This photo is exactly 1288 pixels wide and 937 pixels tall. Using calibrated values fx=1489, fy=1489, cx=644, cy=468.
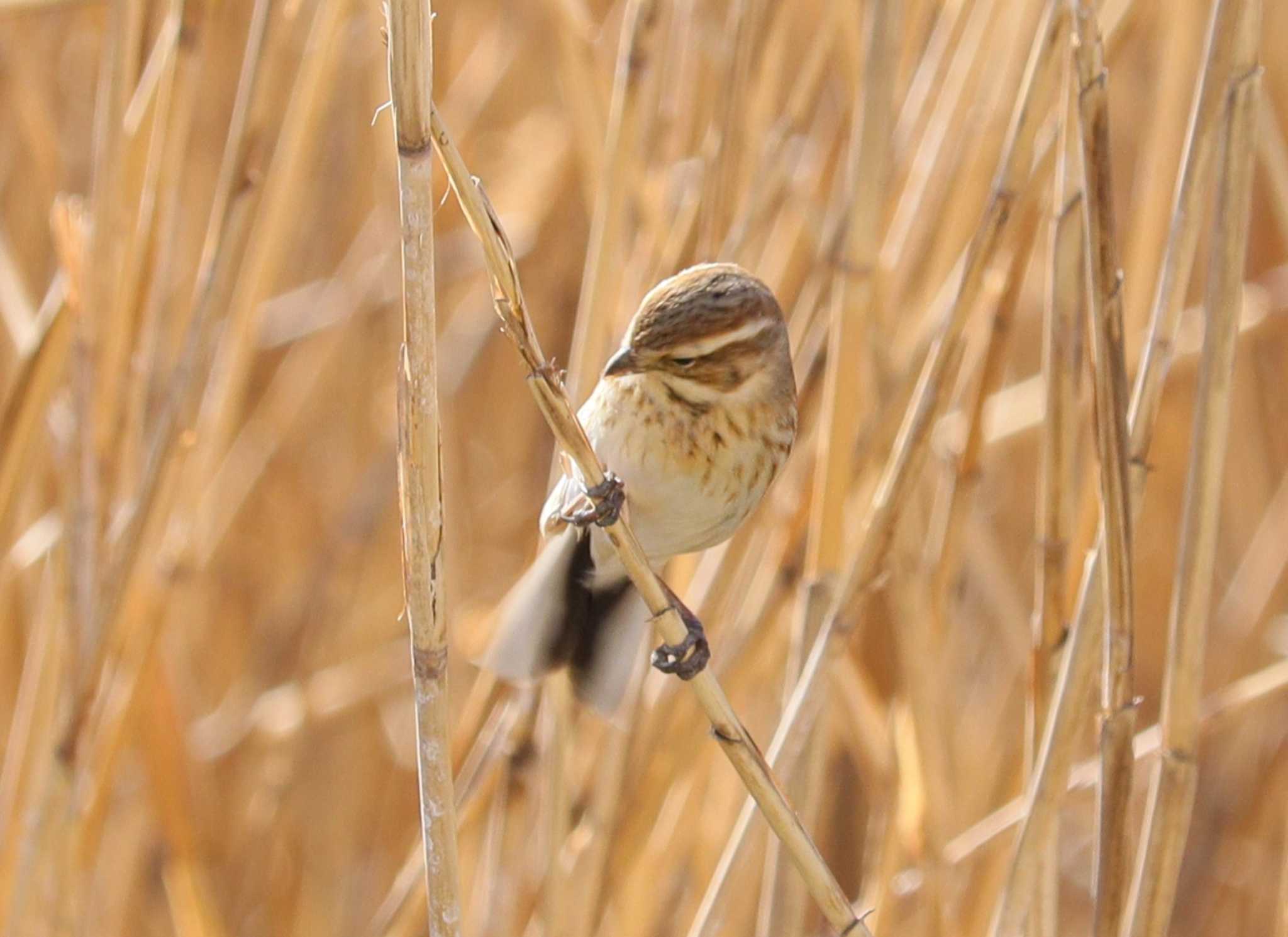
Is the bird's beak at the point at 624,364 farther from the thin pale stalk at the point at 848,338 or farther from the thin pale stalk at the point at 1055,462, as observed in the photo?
the thin pale stalk at the point at 1055,462

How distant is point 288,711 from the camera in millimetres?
2215

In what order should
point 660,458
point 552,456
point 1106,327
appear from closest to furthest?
point 1106,327 → point 660,458 → point 552,456

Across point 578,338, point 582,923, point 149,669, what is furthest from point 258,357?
point 582,923

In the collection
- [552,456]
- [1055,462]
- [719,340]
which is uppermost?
[719,340]

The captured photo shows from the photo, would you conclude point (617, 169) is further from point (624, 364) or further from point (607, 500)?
point (607, 500)

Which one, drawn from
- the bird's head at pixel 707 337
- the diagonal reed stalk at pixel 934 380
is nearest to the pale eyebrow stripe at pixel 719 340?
the bird's head at pixel 707 337

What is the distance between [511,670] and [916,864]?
1.70 ft

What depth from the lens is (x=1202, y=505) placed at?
3.38ft

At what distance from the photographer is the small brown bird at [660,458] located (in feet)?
3.86

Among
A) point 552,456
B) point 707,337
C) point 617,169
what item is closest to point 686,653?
point 707,337

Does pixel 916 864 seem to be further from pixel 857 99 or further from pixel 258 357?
pixel 258 357

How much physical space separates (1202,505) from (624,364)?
43cm

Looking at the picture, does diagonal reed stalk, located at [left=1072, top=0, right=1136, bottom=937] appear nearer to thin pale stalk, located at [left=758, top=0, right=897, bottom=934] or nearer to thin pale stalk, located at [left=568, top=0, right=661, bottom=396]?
thin pale stalk, located at [left=758, top=0, right=897, bottom=934]

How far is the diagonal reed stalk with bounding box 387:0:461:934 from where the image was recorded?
2.56 ft
